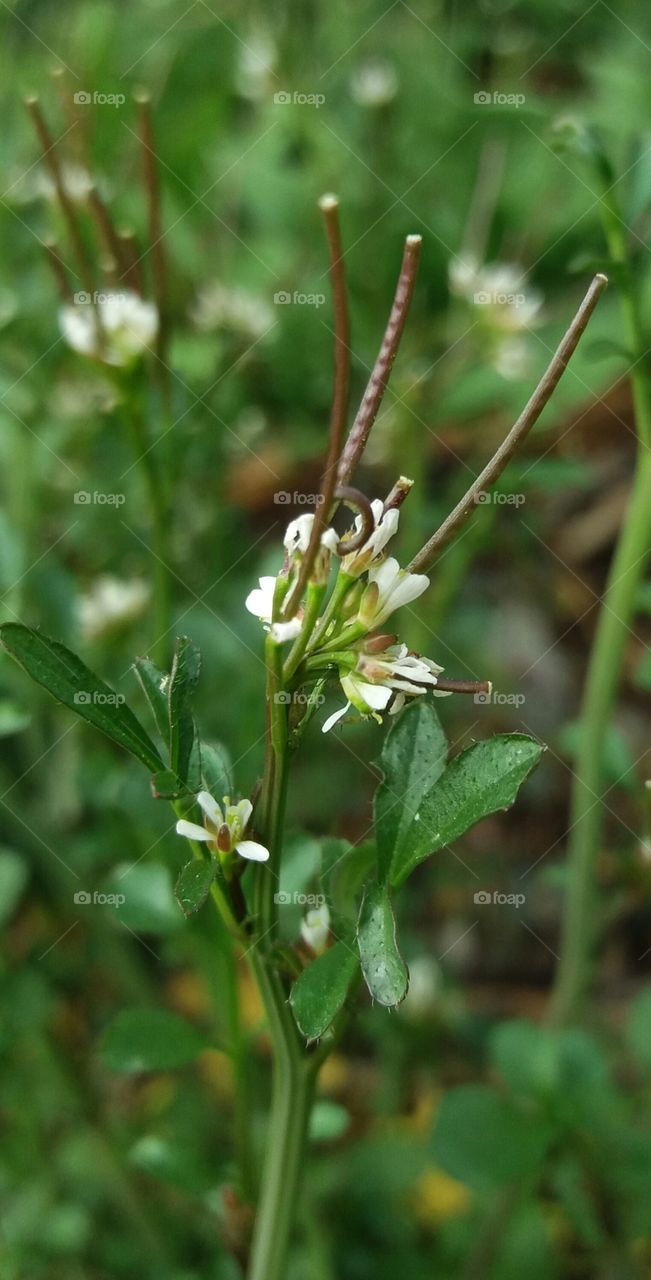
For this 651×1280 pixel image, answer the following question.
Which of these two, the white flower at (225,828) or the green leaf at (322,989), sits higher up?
the white flower at (225,828)

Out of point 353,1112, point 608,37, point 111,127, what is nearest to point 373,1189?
point 353,1112

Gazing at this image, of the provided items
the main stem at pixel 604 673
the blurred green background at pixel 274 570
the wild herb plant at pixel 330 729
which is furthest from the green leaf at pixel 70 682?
the main stem at pixel 604 673

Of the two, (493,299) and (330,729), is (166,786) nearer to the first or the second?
(330,729)

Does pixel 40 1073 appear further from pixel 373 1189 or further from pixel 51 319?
pixel 51 319

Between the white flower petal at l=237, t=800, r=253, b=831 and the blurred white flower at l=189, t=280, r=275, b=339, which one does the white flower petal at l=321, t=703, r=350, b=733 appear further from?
the blurred white flower at l=189, t=280, r=275, b=339

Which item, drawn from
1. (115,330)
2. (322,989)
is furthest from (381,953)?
(115,330)

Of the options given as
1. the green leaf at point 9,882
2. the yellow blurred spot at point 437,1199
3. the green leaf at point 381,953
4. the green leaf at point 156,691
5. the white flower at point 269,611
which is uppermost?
the white flower at point 269,611

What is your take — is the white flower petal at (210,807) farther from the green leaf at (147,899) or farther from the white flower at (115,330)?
the white flower at (115,330)
